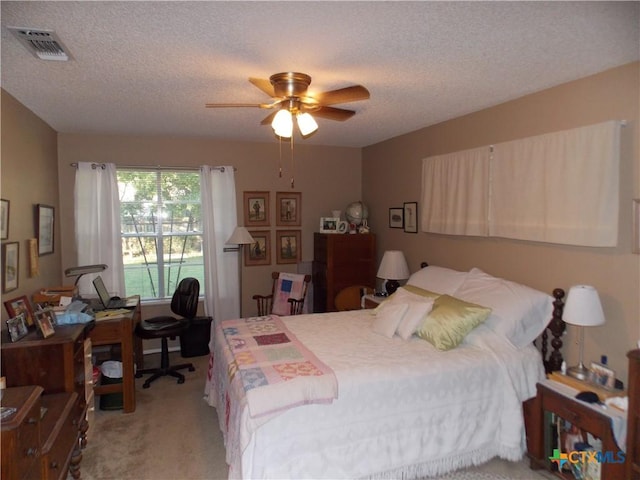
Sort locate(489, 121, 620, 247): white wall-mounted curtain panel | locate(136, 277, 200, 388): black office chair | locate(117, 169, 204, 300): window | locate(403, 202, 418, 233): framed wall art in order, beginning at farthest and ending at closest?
locate(117, 169, 204, 300): window
locate(403, 202, 418, 233): framed wall art
locate(136, 277, 200, 388): black office chair
locate(489, 121, 620, 247): white wall-mounted curtain panel

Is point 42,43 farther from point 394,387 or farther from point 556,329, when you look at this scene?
point 556,329

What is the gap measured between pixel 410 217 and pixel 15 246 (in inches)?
137

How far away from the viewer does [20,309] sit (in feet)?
8.77

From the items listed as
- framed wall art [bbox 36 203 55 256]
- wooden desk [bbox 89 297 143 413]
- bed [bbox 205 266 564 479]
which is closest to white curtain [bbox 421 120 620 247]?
bed [bbox 205 266 564 479]

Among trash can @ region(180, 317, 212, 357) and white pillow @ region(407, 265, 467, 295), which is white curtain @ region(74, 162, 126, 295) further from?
white pillow @ region(407, 265, 467, 295)

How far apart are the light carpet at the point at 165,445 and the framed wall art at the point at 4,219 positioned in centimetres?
152

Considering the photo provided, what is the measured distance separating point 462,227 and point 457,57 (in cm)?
169

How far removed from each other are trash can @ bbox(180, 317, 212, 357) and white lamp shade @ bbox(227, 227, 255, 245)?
2.99 feet

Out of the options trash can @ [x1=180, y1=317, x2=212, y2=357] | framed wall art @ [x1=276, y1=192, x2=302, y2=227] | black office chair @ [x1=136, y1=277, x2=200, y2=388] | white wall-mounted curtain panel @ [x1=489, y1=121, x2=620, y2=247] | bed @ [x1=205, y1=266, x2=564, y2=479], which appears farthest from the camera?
framed wall art @ [x1=276, y1=192, x2=302, y2=227]

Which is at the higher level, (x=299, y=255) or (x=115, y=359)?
(x=299, y=255)

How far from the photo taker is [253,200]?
16.2 ft

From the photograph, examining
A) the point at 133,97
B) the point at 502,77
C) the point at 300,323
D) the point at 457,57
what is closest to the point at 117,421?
the point at 300,323

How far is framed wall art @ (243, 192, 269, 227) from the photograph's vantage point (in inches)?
193

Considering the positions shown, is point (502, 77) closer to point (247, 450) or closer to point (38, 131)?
point (247, 450)
